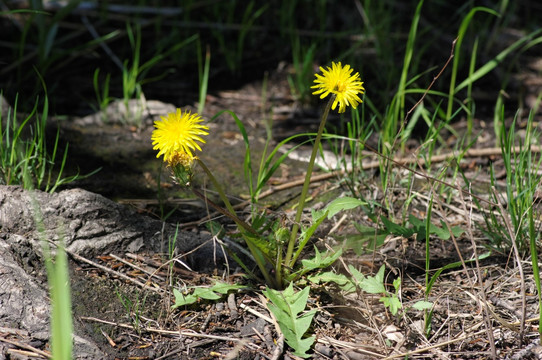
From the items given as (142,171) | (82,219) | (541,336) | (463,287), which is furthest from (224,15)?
(541,336)

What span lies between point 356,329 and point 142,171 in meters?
1.30

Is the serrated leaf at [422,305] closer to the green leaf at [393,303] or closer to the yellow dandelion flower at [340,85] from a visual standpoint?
the green leaf at [393,303]

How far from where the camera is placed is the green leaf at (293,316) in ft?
5.08

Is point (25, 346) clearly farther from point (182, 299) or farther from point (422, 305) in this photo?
point (422, 305)

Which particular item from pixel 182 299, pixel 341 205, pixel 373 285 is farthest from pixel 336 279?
pixel 182 299

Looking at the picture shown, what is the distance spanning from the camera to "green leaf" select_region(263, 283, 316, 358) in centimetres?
155

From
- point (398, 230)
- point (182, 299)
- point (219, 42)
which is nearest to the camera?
point (182, 299)

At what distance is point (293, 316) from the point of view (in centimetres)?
160

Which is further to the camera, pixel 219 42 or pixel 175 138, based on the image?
pixel 219 42

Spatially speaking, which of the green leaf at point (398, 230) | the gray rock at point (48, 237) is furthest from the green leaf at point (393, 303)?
the gray rock at point (48, 237)

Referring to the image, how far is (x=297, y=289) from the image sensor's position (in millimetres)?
1796

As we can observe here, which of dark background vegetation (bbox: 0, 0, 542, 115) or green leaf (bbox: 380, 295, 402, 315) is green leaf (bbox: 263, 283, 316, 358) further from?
dark background vegetation (bbox: 0, 0, 542, 115)

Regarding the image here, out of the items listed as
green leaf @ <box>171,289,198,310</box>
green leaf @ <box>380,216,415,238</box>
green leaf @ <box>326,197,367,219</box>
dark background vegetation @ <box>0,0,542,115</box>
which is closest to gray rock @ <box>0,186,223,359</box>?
green leaf @ <box>171,289,198,310</box>

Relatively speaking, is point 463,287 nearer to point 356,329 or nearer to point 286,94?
point 356,329
